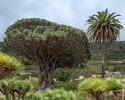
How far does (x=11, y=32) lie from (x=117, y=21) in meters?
25.0

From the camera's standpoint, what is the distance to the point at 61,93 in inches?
A: 1065

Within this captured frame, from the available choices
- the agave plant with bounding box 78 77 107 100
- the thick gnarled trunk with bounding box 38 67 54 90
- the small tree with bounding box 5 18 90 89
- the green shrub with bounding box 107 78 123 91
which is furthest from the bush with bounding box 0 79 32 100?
the thick gnarled trunk with bounding box 38 67 54 90

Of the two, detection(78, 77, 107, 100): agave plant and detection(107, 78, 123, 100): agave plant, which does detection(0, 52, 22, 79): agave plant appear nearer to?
detection(78, 77, 107, 100): agave plant

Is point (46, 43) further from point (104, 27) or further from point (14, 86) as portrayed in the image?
point (14, 86)

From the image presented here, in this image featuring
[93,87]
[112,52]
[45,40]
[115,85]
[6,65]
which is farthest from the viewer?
[112,52]

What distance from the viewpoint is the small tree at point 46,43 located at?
2813 inches

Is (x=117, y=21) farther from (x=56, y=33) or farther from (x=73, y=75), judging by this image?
(x=73, y=75)

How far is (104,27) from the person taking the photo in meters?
86.2

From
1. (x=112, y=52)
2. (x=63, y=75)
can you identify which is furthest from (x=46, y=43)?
(x=112, y=52)

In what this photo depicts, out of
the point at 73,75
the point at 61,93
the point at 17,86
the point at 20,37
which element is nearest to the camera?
the point at 61,93

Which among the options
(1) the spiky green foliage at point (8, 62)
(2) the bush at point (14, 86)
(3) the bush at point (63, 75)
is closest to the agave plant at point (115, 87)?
(1) the spiky green foliage at point (8, 62)

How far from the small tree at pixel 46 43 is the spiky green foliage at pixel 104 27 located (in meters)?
6.60

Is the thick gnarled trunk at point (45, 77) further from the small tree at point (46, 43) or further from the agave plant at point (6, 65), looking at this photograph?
the agave plant at point (6, 65)

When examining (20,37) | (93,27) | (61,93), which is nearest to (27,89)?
(61,93)
